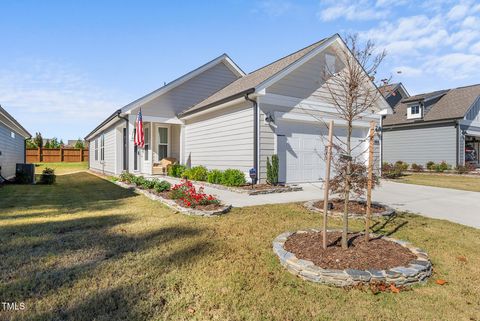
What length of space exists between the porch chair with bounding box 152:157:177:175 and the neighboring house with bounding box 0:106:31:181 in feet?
22.6

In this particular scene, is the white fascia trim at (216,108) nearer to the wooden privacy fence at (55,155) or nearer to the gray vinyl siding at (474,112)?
the gray vinyl siding at (474,112)

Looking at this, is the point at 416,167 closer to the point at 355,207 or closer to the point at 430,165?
the point at 430,165

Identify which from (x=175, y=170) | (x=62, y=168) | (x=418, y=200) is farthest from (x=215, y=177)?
(x=62, y=168)

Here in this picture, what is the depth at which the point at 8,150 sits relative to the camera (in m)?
15.5

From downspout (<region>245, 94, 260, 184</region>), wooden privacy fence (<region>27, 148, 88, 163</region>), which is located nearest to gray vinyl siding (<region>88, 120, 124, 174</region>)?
downspout (<region>245, 94, 260, 184</region>)

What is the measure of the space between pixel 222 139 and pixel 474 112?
63.2ft

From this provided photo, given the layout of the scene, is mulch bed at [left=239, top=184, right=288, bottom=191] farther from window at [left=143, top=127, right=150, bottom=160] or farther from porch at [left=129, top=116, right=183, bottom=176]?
window at [left=143, top=127, right=150, bottom=160]

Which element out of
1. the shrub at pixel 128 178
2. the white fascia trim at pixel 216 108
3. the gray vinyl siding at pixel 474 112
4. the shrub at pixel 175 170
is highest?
the gray vinyl siding at pixel 474 112

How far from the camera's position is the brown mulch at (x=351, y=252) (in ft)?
11.3

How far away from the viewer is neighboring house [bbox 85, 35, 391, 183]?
10.3 m

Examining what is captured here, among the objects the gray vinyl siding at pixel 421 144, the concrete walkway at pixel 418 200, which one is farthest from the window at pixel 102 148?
the gray vinyl siding at pixel 421 144

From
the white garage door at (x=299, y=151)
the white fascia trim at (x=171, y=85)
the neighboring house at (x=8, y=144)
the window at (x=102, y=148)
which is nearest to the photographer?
the white garage door at (x=299, y=151)

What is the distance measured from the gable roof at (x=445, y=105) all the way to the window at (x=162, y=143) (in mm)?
14919

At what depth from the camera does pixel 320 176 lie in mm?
11891
